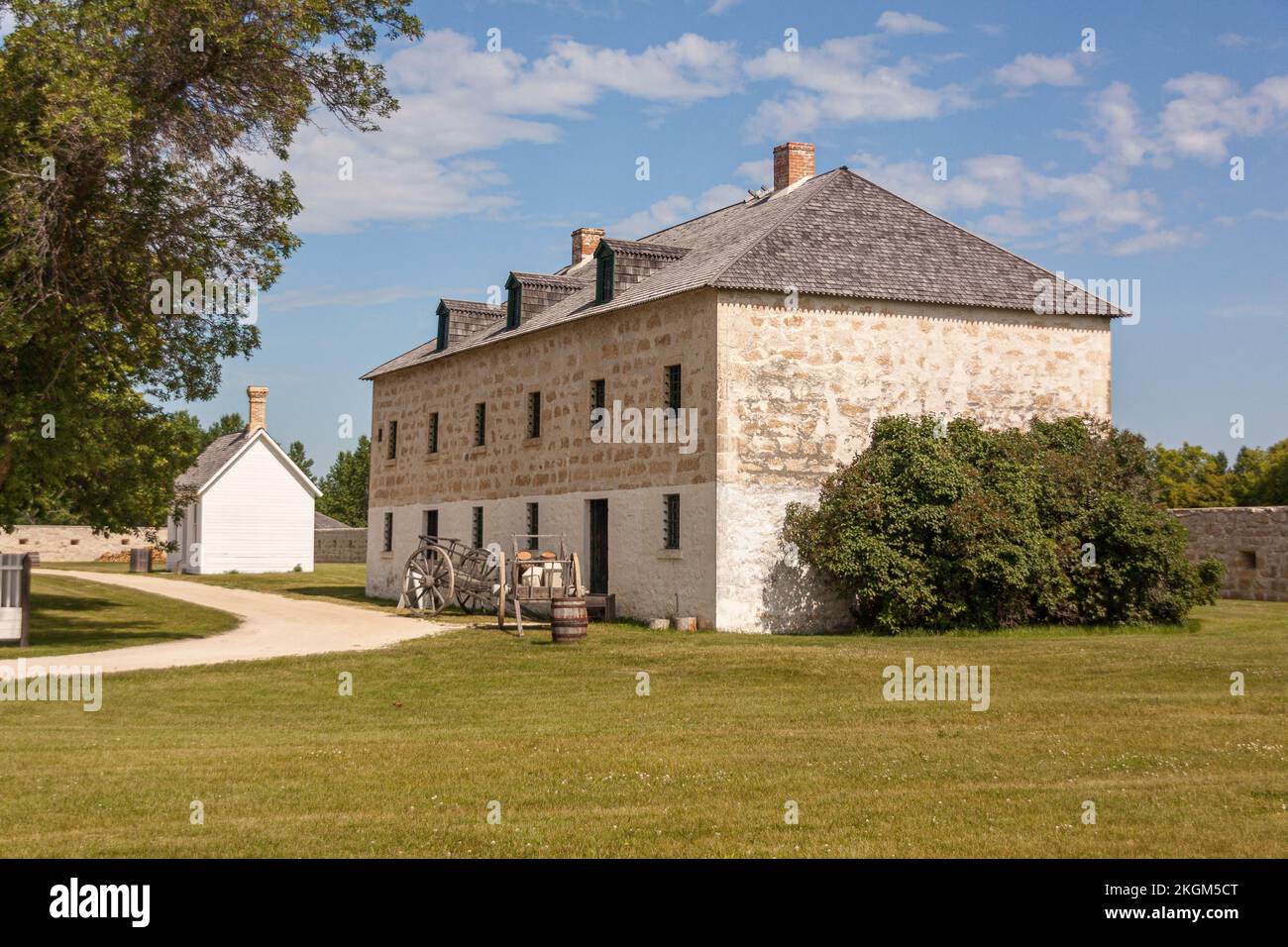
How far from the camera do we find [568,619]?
846 inches

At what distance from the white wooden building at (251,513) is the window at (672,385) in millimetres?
31673

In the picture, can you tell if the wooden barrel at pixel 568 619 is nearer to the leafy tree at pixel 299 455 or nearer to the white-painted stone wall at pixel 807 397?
the white-painted stone wall at pixel 807 397

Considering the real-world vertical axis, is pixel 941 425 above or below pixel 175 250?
below

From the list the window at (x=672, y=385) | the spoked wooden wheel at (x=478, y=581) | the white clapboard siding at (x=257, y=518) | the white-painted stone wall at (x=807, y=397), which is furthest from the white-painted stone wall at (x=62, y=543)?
the white-painted stone wall at (x=807, y=397)

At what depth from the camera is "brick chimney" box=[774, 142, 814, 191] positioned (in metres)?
30.5

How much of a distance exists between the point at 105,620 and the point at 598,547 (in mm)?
10310

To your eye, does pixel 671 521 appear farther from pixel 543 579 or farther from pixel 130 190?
Answer: pixel 130 190

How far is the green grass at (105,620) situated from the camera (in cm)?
2238

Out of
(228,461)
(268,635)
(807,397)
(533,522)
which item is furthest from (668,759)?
(228,461)

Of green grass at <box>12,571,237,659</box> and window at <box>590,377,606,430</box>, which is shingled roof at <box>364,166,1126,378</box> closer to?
window at <box>590,377,606,430</box>
